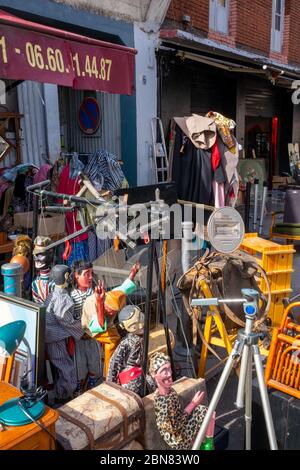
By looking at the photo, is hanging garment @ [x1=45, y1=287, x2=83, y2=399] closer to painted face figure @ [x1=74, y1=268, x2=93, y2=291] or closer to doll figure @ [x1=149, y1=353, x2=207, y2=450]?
painted face figure @ [x1=74, y1=268, x2=93, y2=291]

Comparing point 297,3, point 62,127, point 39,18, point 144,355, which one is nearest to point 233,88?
point 297,3

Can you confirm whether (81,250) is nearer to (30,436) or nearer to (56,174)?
(56,174)

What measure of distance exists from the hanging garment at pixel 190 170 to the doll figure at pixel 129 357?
3021 mm

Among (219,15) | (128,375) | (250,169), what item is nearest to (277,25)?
(219,15)

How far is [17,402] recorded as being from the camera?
8.01 feet

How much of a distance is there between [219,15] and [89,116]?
5.27m

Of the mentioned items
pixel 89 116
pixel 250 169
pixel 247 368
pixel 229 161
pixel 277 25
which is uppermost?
pixel 277 25

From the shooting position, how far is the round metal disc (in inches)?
153

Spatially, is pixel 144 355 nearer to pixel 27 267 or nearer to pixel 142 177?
pixel 27 267

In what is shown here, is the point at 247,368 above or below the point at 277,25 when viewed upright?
below

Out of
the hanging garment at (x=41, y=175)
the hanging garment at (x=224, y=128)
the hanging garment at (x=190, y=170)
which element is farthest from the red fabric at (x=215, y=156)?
the hanging garment at (x=41, y=175)

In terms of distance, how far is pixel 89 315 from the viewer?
3.37 metres

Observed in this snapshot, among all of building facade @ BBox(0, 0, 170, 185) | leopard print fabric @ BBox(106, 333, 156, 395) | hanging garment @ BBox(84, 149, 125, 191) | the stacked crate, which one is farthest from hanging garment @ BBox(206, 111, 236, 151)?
leopard print fabric @ BBox(106, 333, 156, 395)
